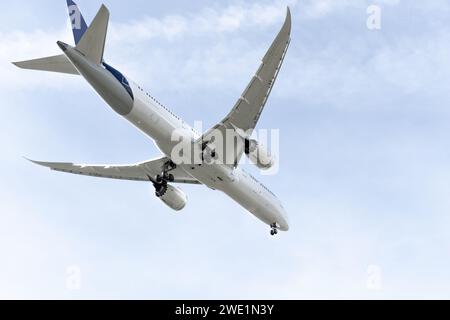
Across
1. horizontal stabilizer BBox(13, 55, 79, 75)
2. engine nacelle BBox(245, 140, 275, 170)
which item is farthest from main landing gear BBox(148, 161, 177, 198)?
horizontal stabilizer BBox(13, 55, 79, 75)

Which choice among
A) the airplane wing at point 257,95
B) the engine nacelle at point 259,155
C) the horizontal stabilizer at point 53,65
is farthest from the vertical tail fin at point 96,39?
the engine nacelle at point 259,155

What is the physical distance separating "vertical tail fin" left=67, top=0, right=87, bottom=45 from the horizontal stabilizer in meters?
1.56

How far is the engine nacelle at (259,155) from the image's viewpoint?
3338 cm

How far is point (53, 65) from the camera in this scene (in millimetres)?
31750

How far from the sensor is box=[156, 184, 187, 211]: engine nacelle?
1522 inches

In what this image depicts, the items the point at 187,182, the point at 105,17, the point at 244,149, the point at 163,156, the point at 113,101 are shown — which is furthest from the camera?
the point at 187,182

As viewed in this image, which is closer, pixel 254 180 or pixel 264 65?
pixel 264 65

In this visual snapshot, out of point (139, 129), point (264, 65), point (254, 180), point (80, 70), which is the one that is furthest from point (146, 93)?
point (254, 180)

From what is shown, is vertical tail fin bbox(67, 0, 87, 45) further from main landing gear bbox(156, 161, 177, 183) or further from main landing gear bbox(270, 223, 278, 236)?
main landing gear bbox(270, 223, 278, 236)

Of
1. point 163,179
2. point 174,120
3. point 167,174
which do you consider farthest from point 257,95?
point 163,179

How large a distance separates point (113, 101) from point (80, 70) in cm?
203

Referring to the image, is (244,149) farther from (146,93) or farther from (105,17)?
(105,17)

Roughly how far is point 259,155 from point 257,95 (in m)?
3.94

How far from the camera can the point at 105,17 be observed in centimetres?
2812
